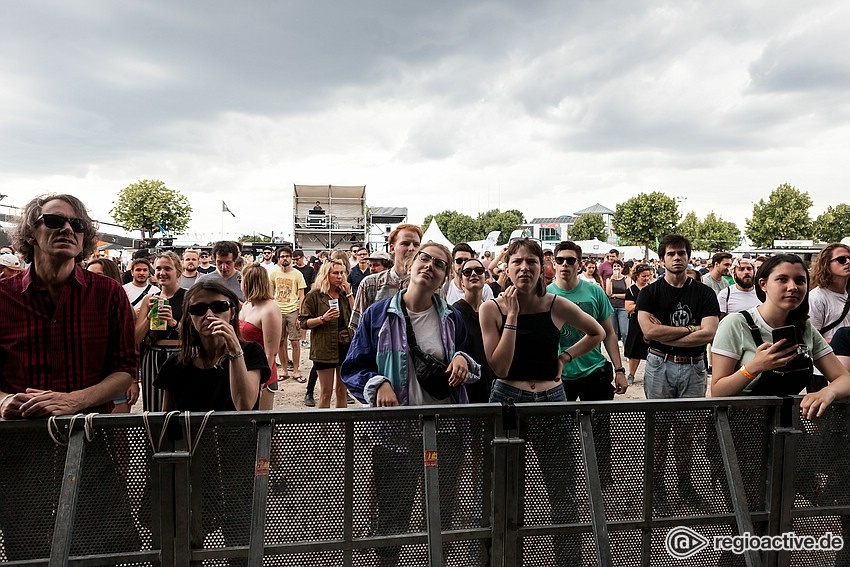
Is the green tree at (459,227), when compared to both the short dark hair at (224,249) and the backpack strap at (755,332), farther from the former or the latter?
the backpack strap at (755,332)

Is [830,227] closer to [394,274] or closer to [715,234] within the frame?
[715,234]

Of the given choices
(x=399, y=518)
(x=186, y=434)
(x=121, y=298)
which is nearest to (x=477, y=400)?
(x=399, y=518)

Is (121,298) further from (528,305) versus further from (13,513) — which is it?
(528,305)

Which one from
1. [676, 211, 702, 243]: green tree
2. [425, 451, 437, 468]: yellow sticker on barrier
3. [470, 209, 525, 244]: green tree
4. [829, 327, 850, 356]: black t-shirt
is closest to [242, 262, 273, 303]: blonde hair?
[425, 451, 437, 468]: yellow sticker on barrier

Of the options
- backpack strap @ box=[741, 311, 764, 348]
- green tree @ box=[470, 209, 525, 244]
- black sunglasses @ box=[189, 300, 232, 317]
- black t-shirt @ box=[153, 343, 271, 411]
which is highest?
green tree @ box=[470, 209, 525, 244]

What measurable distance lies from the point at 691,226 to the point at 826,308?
84.3m

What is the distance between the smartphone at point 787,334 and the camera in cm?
263

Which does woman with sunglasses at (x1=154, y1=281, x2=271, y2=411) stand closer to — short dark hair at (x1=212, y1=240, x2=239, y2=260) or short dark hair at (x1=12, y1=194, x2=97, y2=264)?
short dark hair at (x1=12, y1=194, x2=97, y2=264)

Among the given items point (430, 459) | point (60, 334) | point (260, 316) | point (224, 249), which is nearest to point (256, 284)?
point (260, 316)

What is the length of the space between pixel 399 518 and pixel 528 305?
1557 millimetres

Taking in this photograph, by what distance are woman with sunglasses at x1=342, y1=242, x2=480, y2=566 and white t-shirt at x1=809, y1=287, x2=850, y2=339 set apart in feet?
9.86

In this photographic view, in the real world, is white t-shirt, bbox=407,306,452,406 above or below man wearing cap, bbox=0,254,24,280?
below

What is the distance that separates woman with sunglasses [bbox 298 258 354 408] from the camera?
5953mm

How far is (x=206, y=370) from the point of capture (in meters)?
2.75
